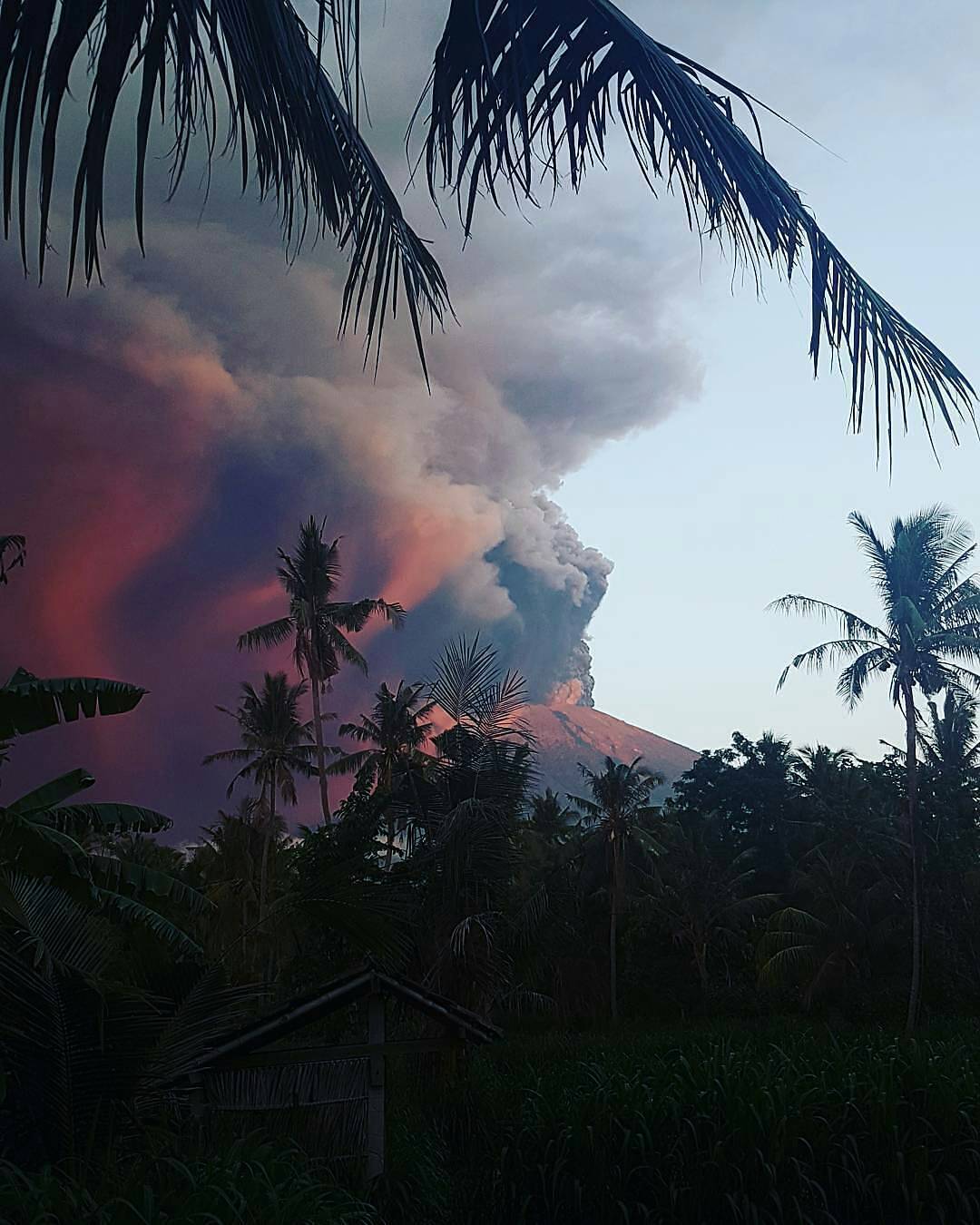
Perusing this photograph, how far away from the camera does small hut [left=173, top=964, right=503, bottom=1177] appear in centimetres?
890

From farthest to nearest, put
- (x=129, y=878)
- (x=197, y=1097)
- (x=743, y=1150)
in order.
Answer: (x=129, y=878) < (x=197, y=1097) < (x=743, y=1150)

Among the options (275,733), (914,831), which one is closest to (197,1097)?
(914,831)

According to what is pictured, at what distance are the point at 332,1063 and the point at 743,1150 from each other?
5069 mm

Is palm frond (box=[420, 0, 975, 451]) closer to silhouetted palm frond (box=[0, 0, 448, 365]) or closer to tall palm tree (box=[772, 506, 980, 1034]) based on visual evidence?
silhouetted palm frond (box=[0, 0, 448, 365])

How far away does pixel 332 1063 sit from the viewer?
10.6 m

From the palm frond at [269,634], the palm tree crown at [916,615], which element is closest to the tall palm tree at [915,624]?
the palm tree crown at [916,615]

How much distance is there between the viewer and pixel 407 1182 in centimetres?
902

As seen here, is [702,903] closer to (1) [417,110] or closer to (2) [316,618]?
(2) [316,618]

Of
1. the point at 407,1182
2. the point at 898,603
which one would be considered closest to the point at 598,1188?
the point at 407,1182

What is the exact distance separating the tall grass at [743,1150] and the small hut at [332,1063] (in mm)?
1431

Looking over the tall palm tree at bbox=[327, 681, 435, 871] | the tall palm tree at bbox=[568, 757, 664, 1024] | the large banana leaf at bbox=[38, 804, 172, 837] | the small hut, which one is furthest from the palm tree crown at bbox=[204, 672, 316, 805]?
the small hut

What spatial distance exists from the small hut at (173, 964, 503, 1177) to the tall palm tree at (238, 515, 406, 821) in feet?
80.8

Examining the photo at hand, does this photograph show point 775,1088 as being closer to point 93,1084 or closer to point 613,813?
point 93,1084

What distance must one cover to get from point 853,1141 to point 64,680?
6.58 meters
